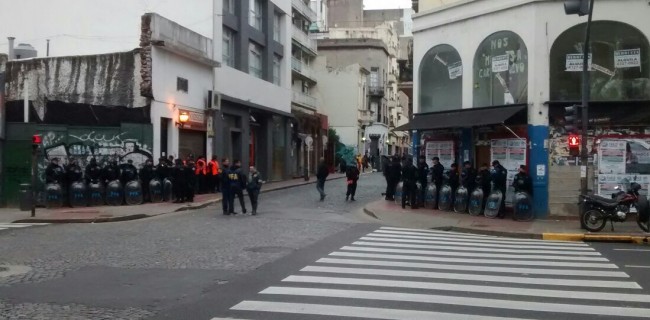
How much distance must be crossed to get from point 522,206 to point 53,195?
15.5m

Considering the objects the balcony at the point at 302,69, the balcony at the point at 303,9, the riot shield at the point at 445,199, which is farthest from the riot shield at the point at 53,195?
the balcony at the point at 302,69

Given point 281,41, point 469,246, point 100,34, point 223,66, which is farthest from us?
point 281,41

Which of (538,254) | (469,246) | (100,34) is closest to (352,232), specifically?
(469,246)

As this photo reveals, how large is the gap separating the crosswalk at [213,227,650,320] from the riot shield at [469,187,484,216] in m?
7.70

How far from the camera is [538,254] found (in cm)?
1455

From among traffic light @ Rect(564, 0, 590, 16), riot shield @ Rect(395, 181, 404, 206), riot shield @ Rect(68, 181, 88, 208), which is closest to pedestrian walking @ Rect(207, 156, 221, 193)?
riot shield @ Rect(68, 181, 88, 208)

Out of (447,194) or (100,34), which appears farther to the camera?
(100,34)

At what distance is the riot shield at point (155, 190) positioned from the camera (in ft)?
85.1

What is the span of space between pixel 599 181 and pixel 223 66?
773 inches

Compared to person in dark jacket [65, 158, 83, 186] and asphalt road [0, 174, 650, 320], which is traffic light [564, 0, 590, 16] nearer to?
asphalt road [0, 174, 650, 320]

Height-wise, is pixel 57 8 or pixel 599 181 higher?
pixel 57 8

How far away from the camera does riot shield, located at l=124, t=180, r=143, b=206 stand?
25.4 m

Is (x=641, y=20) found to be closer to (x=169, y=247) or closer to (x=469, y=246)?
(x=469, y=246)

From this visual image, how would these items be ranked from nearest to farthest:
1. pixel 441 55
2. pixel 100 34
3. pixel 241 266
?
1. pixel 241 266
2. pixel 441 55
3. pixel 100 34
